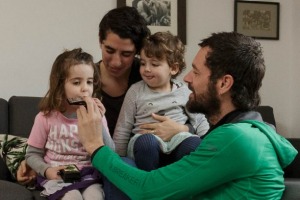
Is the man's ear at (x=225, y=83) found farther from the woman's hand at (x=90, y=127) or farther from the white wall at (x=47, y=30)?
the white wall at (x=47, y=30)

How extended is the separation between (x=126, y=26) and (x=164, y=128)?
1.73 ft

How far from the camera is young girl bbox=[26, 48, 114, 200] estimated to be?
5.69 ft

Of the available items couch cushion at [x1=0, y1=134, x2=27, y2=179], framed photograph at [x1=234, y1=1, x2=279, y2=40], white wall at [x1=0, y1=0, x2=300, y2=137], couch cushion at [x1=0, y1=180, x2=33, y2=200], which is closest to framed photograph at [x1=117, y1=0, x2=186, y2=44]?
white wall at [x1=0, y1=0, x2=300, y2=137]

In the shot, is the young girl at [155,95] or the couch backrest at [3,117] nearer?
the young girl at [155,95]

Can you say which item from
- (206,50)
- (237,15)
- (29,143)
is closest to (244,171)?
(206,50)

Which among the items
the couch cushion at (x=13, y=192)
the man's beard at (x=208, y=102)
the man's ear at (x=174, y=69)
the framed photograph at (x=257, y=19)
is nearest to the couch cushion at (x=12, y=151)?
the couch cushion at (x=13, y=192)

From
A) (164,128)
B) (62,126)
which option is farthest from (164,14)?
(62,126)

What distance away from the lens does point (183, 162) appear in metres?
1.30

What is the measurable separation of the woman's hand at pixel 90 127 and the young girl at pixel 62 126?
0.32 ft

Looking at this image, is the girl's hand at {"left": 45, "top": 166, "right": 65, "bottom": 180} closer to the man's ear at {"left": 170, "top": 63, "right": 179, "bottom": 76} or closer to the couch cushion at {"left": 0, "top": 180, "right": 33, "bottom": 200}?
the couch cushion at {"left": 0, "top": 180, "right": 33, "bottom": 200}

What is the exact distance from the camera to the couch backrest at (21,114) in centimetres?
255

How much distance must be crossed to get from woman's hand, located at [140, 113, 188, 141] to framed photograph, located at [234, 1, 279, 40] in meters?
1.85

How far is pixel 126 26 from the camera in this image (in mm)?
2014

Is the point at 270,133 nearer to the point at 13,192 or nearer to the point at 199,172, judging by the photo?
the point at 199,172
